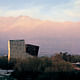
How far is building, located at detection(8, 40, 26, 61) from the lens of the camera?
125 ft

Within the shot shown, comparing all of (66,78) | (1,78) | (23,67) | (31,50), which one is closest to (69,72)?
(66,78)

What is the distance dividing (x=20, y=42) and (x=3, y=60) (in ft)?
21.1

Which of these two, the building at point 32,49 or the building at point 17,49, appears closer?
the building at point 17,49

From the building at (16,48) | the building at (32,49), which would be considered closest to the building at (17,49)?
the building at (16,48)

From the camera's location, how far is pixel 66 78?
74.6ft

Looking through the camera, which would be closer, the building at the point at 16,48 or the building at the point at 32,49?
the building at the point at 16,48

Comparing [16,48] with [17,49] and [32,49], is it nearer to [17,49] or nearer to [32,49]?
[17,49]

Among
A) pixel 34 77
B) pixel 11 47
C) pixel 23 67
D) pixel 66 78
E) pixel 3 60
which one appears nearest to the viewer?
pixel 66 78

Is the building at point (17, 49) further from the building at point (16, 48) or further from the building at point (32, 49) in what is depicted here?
the building at point (32, 49)

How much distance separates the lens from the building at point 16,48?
38191 mm

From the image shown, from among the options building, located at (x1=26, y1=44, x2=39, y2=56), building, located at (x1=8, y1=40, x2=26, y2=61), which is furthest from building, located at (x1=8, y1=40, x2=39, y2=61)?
building, located at (x1=26, y1=44, x2=39, y2=56)

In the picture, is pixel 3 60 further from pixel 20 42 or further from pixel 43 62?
pixel 43 62

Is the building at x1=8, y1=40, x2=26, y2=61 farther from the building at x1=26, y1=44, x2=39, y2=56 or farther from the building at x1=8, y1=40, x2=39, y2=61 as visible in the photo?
the building at x1=26, y1=44, x2=39, y2=56

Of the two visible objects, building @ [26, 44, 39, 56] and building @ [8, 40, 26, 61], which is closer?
building @ [8, 40, 26, 61]
